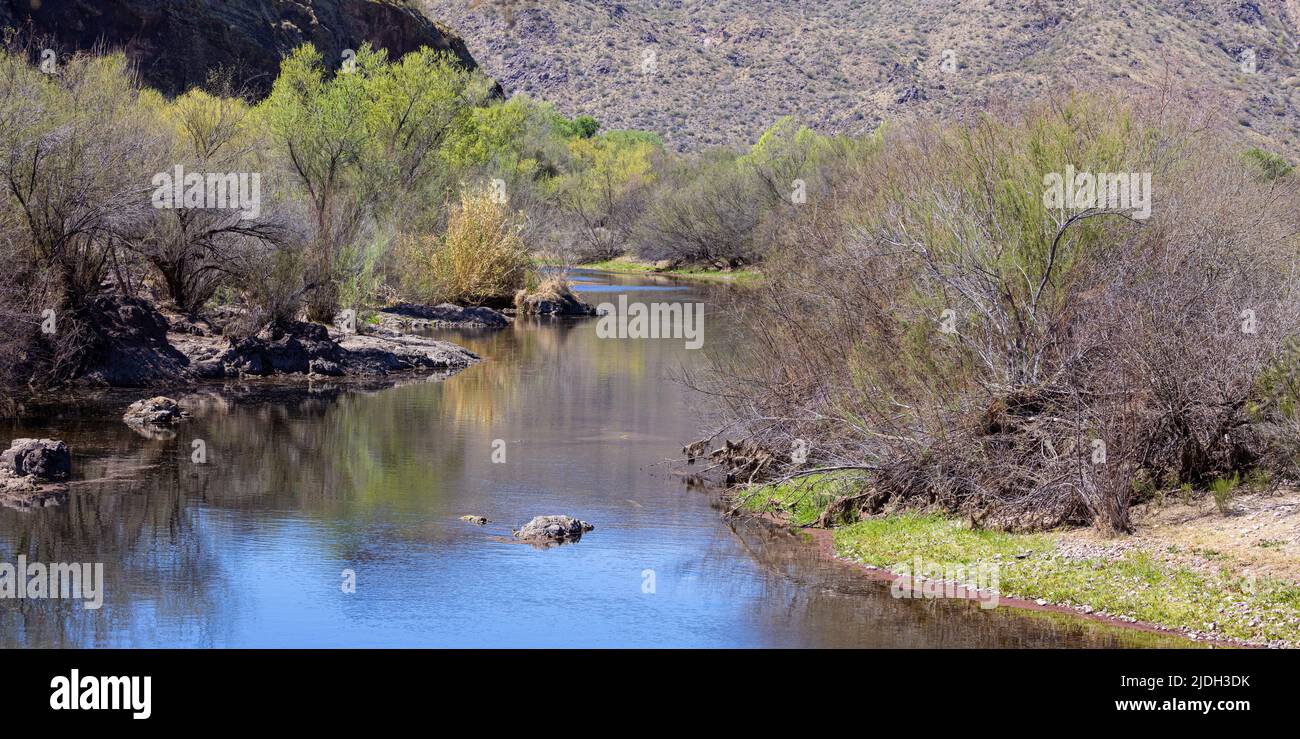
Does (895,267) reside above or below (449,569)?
above

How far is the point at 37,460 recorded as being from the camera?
18016 mm

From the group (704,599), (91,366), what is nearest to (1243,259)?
(704,599)

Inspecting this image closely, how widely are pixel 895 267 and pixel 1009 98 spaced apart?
5210 millimetres

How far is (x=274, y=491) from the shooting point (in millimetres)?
18766

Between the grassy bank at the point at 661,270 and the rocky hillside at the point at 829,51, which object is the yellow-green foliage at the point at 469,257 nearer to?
the grassy bank at the point at 661,270

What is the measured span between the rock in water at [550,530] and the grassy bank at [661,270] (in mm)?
40653

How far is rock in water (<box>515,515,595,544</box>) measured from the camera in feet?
52.5

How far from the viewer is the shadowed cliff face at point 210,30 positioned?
54.2 metres

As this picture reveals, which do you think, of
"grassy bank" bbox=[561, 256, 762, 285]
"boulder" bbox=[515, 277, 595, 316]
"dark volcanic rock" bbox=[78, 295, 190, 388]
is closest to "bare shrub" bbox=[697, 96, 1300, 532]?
"dark volcanic rock" bbox=[78, 295, 190, 388]

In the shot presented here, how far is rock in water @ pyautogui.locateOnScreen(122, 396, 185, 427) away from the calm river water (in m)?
0.34

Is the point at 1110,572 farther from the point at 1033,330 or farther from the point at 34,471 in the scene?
the point at 34,471

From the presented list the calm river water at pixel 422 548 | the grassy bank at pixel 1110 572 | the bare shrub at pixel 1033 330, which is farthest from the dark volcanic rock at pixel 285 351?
the grassy bank at pixel 1110 572

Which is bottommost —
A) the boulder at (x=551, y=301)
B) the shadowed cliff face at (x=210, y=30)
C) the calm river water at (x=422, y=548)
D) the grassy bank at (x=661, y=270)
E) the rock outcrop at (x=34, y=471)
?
the calm river water at (x=422, y=548)

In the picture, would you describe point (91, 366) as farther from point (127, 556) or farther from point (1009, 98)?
point (1009, 98)
